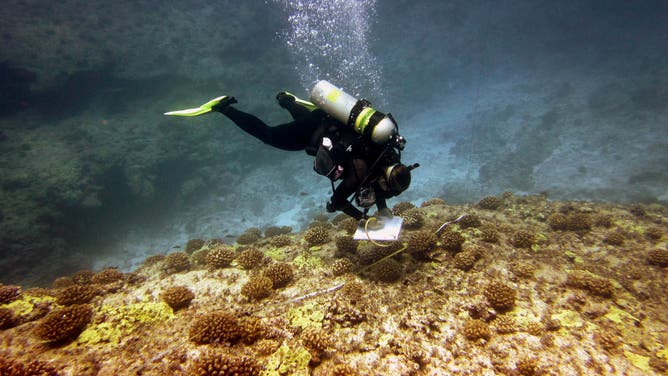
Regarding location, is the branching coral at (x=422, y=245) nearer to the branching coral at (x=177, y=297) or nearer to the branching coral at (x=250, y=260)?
the branching coral at (x=250, y=260)

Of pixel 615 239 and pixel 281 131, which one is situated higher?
pixel 615 239

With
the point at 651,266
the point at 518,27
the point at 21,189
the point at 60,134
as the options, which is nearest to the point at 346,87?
the point at 60,134

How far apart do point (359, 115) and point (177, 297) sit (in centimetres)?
409

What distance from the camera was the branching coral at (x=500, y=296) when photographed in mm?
4410

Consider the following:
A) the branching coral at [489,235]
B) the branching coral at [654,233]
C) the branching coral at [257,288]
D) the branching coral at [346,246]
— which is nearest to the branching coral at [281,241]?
the branching coral at [346,246]

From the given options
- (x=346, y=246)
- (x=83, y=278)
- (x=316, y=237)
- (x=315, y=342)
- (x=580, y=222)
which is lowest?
(x=83, y=278)

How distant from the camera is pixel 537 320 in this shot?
4.25 m

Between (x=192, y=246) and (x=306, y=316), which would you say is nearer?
(x=306, y=316)

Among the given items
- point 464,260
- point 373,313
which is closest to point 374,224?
point 373,313

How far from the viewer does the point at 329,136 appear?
15.8 ft

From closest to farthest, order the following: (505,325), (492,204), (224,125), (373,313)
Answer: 1. (505,325)
2. (373,313)
3. (492,204)
4. (224,125)

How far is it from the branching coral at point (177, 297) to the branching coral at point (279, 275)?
124 centimetres

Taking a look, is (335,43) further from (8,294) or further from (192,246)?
(8,294)

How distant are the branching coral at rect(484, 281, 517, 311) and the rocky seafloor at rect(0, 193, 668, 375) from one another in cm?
2
